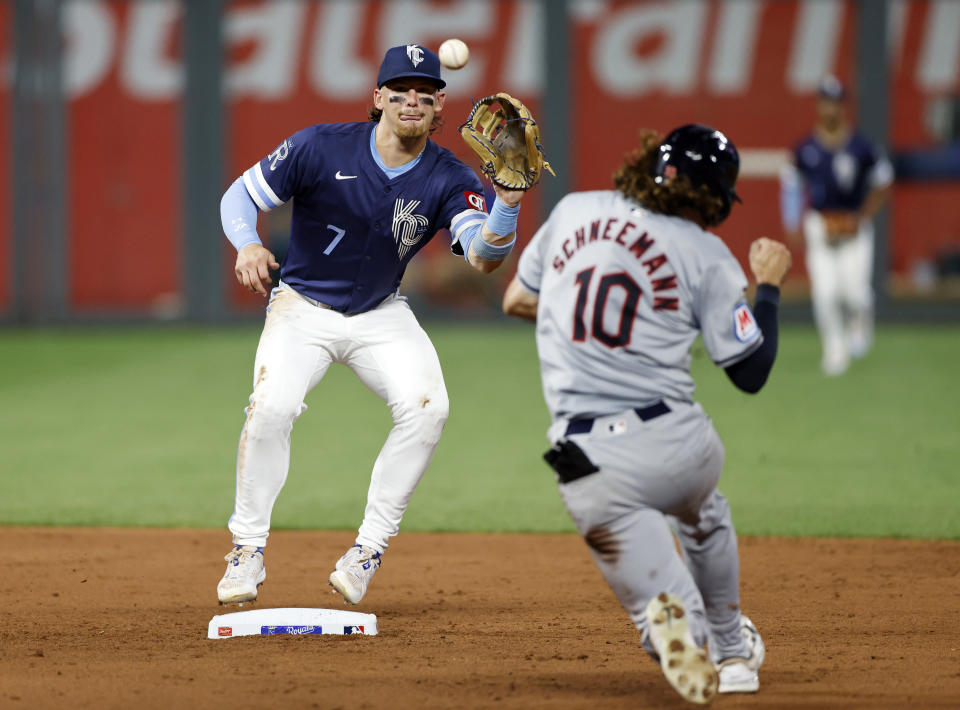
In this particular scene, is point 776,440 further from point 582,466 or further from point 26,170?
point 26,170

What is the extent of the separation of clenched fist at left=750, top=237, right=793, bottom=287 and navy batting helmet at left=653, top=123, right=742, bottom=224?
0.22 metres

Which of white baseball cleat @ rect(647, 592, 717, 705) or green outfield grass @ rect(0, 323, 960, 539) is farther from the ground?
white baseball cleat @ rect(647, 592, 717, 705)

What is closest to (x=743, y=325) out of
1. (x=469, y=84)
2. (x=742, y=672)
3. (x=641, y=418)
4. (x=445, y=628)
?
(x=641, y=418)

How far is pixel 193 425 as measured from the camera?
37.7ft

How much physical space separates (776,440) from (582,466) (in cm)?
660

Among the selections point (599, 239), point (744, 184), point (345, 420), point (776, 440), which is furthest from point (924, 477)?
point (744, 184)

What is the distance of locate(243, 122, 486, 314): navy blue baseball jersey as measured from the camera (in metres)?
6.02

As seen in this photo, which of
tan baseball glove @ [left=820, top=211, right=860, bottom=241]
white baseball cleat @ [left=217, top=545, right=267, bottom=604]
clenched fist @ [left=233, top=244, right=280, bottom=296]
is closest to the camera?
clenched fist @ [left=233, top=244, right=280, bottom=296]

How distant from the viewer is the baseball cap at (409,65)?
5832 mm

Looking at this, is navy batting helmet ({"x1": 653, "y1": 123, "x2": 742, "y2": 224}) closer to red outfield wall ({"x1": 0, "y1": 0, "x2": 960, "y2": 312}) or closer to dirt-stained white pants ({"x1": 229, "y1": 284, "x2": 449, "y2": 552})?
dirt-stained white pants ({"x1": 229, "y1": 284, "x2": 449, "y2": 552})

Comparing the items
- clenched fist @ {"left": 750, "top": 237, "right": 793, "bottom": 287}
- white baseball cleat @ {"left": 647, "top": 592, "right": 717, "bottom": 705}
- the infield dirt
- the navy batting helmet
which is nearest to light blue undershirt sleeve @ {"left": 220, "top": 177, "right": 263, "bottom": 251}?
the infield dirt

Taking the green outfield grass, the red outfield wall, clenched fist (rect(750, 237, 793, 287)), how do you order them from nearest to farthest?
clenched fist (rect(750, 237, 793, 287))
the green outfield grass
the red outfield wall

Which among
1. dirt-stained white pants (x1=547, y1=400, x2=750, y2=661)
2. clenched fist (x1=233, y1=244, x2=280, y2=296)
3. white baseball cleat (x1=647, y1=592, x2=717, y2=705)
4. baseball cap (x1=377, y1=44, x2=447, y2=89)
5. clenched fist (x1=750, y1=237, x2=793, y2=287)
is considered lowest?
white baseball cleat (x1=647, y1=592, x2=717, y2=705)

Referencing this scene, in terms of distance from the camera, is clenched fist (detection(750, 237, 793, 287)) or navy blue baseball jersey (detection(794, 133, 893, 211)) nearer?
clenched fist (detection(750, 237, 793, 287))
